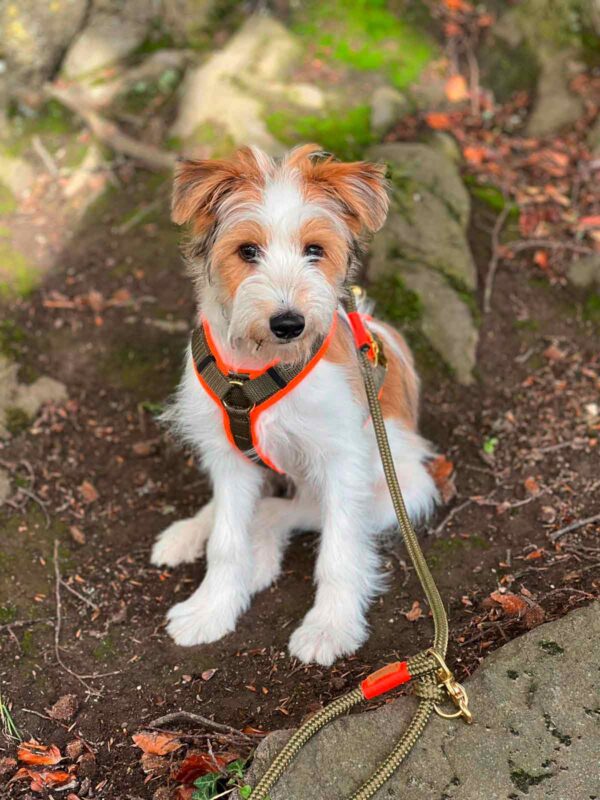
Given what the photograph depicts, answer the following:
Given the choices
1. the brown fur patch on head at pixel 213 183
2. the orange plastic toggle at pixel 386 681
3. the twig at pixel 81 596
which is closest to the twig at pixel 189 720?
the orange plastic toggle at pixel 386 681

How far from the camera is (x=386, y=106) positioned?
27.3ft

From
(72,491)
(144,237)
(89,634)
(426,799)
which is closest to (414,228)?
(144,237)

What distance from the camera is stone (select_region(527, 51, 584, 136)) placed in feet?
27.9

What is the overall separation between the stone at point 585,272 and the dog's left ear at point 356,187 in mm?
3624

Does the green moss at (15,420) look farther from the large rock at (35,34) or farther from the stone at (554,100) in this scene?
the stone at (554,100)

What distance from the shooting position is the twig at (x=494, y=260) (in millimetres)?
7130

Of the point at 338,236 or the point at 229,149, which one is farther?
the point at 229,149

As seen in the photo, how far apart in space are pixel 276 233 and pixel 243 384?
0.90 metres

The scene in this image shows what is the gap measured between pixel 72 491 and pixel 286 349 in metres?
2.59

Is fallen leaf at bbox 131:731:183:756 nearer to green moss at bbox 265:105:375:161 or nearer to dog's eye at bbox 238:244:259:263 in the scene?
dog's eye at bbox 238:244:259:263

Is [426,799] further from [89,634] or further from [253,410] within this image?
[89,634]

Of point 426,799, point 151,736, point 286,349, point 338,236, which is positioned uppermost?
point 338,236

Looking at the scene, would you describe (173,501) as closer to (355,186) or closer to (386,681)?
(386,681)

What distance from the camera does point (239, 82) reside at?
8398mm
